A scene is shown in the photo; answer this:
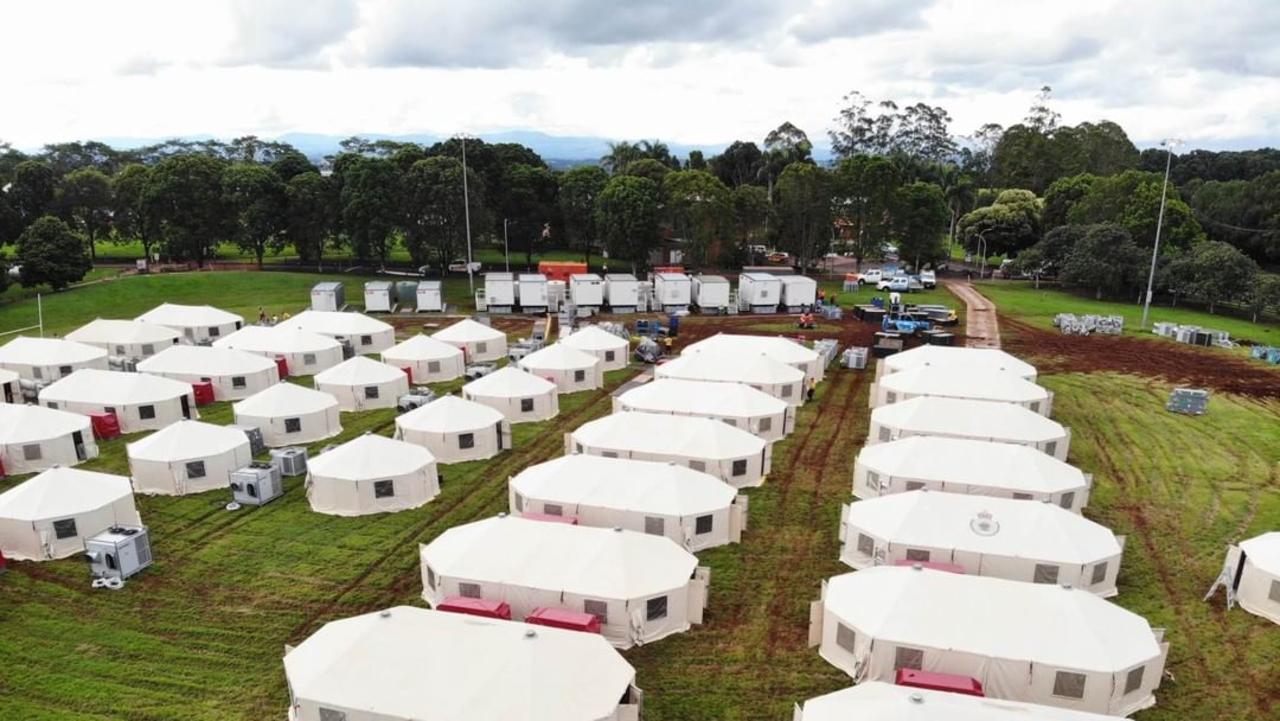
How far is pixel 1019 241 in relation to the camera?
250ft

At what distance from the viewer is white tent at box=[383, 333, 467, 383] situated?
36.8 m

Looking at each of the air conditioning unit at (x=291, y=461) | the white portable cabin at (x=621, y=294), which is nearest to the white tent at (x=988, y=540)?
the air conditioning unit at (x=291, y=461)

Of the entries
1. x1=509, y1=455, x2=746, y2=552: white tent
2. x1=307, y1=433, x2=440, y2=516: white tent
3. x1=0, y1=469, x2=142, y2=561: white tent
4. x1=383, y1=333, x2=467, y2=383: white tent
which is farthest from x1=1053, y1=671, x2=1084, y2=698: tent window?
x1=383, y1=333, x2=467, y2=383: white tent

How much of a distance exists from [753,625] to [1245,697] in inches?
366

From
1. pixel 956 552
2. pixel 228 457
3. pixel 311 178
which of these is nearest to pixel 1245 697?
pixel 956 552

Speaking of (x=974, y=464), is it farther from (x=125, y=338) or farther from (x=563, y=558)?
(x=125, y=338)

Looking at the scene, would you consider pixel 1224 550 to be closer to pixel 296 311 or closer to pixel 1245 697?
pixel 1245 697

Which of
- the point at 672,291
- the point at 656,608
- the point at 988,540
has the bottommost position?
the point at 656,608

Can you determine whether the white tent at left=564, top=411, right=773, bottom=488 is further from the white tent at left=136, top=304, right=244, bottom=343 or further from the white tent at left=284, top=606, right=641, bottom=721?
the white tent at left=136, top=304, right=244, bottom=343

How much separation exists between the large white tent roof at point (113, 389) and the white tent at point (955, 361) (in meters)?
29.0

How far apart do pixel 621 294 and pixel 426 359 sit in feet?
63.5

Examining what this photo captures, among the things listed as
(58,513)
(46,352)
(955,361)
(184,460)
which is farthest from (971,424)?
(46,352)

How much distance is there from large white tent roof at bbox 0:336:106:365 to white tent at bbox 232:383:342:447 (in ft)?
42.1

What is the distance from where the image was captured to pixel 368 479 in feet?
73.7
